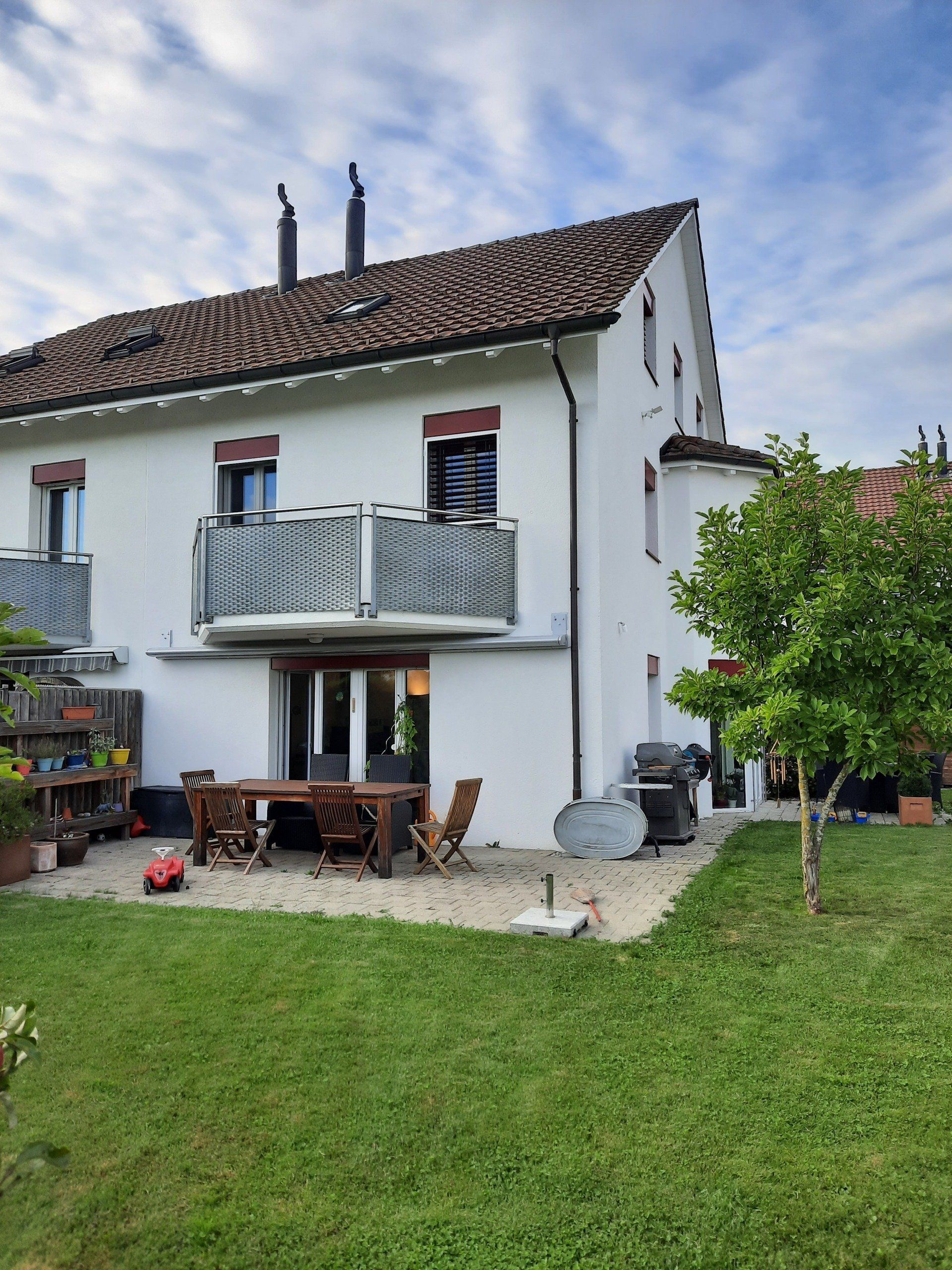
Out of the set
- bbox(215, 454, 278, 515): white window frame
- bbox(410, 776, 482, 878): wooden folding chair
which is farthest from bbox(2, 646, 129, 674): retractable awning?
bbox(410, 776, 482, 878): wooden folding chair

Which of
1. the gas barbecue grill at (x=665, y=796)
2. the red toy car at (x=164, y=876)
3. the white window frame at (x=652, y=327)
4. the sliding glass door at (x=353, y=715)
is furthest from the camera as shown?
Answer: the white window frame at (x=652, y=327)

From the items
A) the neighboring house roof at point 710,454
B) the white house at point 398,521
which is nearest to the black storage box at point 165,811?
the white house at point 398,521

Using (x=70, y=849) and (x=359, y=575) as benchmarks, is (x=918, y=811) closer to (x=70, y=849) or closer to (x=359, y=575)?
(x=359, y=575)

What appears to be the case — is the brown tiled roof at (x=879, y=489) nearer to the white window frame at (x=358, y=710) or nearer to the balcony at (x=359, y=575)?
the balcony at (x=359, y=575)

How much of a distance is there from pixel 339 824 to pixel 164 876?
5.92ft

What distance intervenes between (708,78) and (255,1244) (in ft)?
39.9

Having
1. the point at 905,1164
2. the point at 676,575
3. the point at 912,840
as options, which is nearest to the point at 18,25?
the point at 676,575

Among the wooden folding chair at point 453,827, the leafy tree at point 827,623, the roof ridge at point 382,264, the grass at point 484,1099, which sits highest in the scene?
the roof ridge at point 382,264

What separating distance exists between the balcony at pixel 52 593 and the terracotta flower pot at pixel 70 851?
4.00 meters

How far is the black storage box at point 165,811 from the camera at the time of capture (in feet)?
41.1

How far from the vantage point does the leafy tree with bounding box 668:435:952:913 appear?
267 inches

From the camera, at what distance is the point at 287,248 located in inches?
714

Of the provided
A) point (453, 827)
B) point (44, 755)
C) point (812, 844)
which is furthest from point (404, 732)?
point (812, 844)

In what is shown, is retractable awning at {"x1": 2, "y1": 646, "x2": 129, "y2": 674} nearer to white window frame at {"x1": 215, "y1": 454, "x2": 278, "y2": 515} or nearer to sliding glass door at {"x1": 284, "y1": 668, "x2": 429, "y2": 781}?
white window frame at {"x1": 215, "y1": 454, "x2": 278, "y2": 515}
